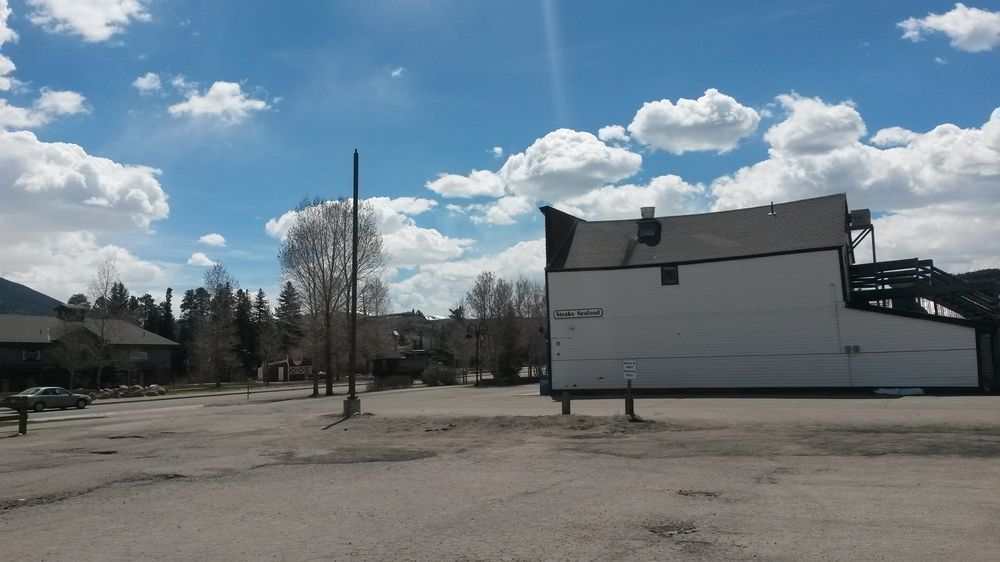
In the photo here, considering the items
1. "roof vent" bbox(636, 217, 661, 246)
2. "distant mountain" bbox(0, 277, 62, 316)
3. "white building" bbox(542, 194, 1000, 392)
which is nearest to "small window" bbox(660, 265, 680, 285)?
"white building" bbox(542, 194, 1000, 392)

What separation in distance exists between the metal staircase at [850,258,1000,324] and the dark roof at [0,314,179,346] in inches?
2383

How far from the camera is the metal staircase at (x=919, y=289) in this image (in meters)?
32.6

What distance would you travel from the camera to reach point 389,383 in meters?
60.1


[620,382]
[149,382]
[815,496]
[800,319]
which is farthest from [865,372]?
[149,382]

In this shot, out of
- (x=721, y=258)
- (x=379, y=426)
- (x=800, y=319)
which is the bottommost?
(x=379, y=426)

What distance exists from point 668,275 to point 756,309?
197 inches

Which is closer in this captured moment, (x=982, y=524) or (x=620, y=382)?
(x=982, y=524)

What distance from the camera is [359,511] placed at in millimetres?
8969

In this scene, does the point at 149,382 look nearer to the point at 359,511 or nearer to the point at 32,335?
the point at 32,335

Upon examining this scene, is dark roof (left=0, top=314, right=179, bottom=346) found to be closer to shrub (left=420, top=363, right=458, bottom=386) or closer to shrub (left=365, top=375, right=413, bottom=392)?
shrub (left=365, top=375, right=413, bottom=392)

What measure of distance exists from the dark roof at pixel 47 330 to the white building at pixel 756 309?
4513 cm

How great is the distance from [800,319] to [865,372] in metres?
3.82

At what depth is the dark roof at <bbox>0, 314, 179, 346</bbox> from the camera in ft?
210

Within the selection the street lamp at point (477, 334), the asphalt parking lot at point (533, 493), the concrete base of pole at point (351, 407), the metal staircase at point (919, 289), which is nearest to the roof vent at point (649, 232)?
the metal staircase at point (919, 289)
